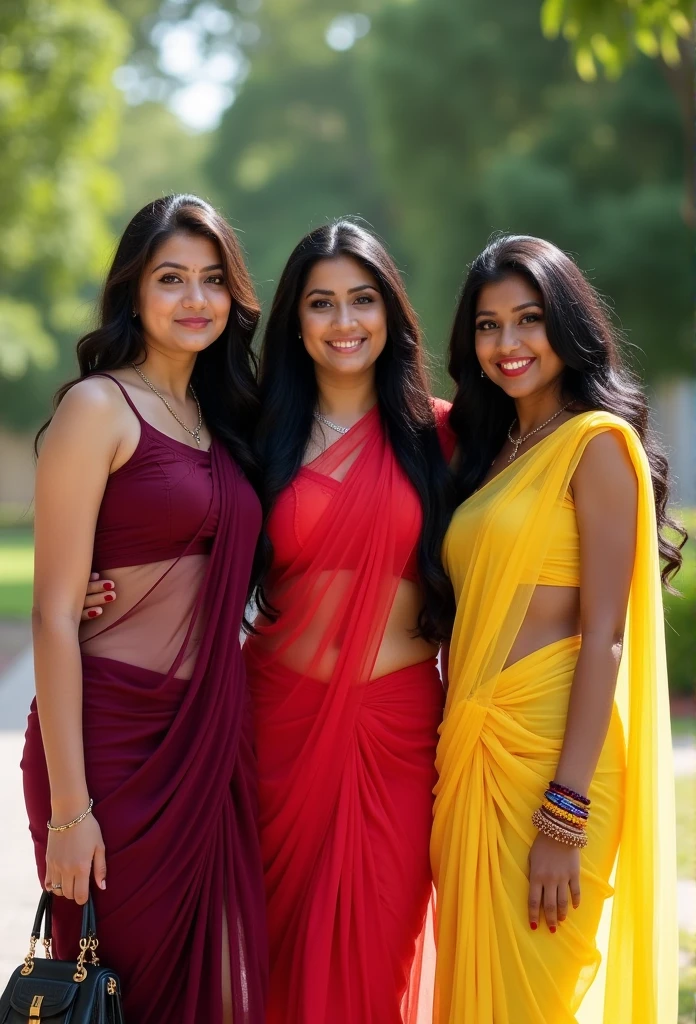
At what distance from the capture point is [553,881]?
2.82 metres

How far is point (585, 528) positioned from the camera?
2.92m

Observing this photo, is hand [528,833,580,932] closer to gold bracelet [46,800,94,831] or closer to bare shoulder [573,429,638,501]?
bare shoulder [573,429,638,501]

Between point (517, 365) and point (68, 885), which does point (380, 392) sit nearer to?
point (517, 365)

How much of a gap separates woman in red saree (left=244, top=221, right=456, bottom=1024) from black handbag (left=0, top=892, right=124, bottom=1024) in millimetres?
593

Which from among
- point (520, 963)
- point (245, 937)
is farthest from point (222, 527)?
point (520, 963)

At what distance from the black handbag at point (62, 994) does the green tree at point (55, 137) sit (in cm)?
1375

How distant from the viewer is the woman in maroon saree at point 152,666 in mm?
2756

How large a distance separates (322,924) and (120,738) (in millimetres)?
708

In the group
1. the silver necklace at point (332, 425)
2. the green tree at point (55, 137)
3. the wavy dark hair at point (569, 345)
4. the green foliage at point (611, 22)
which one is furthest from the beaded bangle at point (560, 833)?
the green tree at point (55, 137)

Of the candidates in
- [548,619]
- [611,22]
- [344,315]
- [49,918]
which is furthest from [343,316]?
[49,918]

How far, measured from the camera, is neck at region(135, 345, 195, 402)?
3.16 meters

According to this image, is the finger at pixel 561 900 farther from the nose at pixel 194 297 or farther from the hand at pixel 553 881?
the nose at pixel 194 297

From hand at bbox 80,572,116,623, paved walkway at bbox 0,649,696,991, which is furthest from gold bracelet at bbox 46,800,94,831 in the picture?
paved walkway at bbox 0,649,696,991

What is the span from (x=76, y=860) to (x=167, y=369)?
1259 mm
